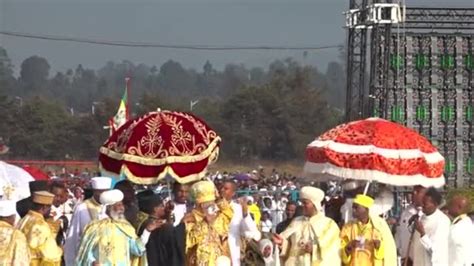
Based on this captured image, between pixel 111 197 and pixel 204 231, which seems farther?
pixel 204 231

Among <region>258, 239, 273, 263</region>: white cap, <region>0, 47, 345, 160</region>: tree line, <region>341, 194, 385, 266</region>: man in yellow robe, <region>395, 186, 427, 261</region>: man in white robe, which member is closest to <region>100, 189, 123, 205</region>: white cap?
<region>258, 239, 273, 263</region>: white cap

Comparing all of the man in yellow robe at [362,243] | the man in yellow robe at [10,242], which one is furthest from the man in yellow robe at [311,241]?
the man in yellow robe at [10,242]

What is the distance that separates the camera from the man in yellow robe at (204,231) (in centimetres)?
1226

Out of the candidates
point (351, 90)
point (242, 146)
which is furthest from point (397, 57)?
point (242, 146)

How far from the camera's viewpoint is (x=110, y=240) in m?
11.6

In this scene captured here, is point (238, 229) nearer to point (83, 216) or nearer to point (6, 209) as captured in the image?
point (83, 216)

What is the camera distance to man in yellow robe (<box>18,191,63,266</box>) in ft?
40.2

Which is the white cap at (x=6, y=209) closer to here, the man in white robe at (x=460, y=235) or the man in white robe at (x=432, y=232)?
the man in white robe at (x=432, y=232)

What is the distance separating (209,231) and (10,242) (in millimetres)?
1799

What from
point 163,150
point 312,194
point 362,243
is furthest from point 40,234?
point 362,243

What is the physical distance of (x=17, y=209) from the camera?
1330 centimetres

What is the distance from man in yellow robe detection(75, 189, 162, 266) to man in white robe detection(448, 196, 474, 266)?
3.51m

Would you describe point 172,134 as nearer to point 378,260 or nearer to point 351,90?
point 378,260

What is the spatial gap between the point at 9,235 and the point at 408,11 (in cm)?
1900
